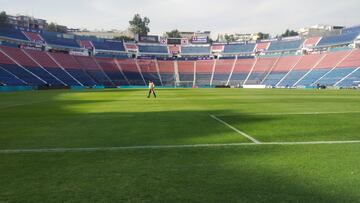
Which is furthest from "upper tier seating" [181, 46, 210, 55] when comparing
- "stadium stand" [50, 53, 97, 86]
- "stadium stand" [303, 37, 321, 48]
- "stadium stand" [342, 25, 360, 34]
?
"stadium stand" [342, 25, 360, 34]

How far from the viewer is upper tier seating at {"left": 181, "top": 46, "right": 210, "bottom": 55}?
141 meters

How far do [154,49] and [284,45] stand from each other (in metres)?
48.6

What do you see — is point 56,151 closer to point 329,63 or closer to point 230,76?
point 329,63

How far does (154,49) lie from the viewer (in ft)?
466

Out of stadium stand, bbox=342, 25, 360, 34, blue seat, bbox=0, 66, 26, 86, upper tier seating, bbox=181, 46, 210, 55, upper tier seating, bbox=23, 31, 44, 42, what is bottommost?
blue seat, bbox=0, 66, 26, 86

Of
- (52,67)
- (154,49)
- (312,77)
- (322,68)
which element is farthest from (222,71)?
(52,67)

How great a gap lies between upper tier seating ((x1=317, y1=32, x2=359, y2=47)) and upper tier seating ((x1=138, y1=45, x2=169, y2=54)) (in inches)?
2225

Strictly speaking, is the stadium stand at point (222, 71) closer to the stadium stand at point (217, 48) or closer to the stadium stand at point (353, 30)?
the stadium stand at point (217, 48)

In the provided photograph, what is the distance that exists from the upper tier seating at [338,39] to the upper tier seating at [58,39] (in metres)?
78.5

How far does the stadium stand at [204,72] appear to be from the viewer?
401ft

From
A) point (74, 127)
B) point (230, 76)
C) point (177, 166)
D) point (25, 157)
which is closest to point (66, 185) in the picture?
point (177, 166)

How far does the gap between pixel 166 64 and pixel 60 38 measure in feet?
122

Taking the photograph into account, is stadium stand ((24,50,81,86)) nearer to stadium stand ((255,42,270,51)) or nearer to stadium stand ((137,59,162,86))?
stadium stand ((137,59,162,86))

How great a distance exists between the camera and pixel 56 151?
9.80 meters
